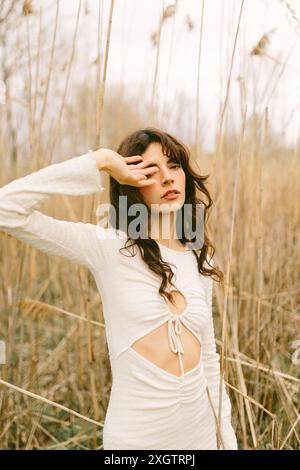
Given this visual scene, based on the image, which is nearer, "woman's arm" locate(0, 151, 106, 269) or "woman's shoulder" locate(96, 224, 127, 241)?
"woman's arm" locate(0, 151, 106, 269)

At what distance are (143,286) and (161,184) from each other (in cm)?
17

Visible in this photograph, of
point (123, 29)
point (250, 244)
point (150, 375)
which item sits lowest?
point (150, 375)

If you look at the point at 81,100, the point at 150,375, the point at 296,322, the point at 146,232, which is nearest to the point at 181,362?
the point at 150,375

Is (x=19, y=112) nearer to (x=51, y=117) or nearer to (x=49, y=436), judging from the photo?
(x=51, y=117)

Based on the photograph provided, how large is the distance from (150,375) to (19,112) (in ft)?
3.08

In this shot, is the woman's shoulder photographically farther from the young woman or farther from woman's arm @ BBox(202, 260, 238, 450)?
woman's arm @ BBox(202, 260, 238, 450)

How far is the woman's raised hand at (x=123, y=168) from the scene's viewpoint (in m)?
0.90

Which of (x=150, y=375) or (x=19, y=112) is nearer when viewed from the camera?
(x=150, y=375)

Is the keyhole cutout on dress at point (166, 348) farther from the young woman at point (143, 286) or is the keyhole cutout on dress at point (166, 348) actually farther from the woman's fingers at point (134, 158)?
the woman's fingers at point (134, 158)

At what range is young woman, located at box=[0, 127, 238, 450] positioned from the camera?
0.88 m

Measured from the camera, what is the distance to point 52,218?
0.89 metres

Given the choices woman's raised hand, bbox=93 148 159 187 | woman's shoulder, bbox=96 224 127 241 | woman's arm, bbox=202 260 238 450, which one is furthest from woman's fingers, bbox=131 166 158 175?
woman's arm, bbox=202 260 238 450

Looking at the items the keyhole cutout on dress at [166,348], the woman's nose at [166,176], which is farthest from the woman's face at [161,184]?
the keyhole cutout on dress at [166,348]
